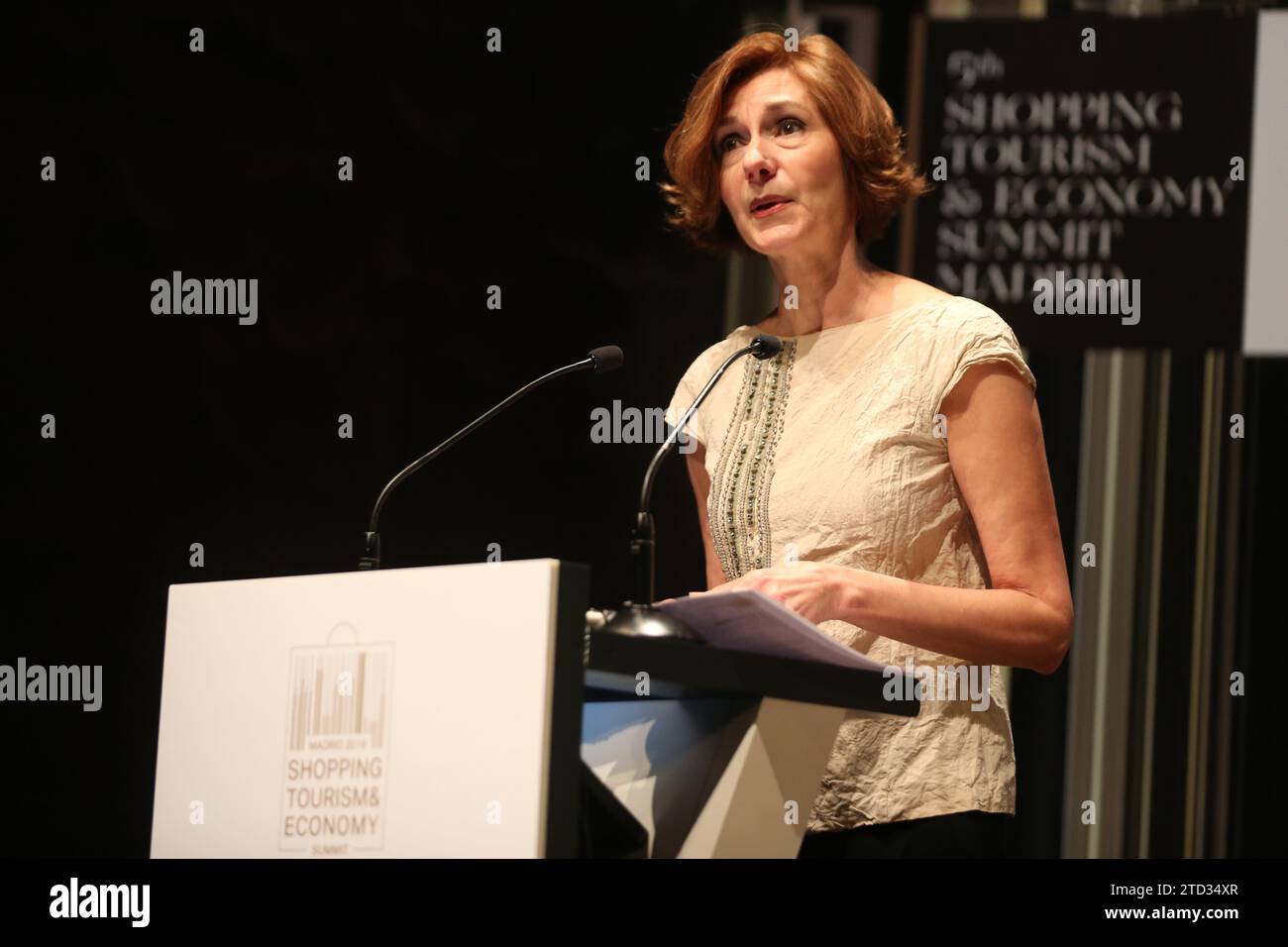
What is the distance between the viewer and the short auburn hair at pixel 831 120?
219 cm

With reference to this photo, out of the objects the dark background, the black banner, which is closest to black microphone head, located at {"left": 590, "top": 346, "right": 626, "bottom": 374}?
the dark background

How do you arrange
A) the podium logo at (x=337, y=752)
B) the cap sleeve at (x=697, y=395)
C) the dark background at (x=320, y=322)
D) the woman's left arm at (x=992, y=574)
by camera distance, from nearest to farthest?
the podium logo at (x=337, y=752) < the woman's left arm at (x=992, y=574) < the cap sleeve at (x=697, y=395) < the dark background at (x=320, y=322)

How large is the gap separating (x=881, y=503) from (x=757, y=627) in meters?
0.55

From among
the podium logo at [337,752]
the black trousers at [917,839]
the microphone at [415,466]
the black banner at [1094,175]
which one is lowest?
the black trousers at [917,839]

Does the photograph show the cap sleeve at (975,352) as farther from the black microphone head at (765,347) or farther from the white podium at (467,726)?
the white podium at (467,726)

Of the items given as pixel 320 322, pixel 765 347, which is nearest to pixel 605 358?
pixel 765 347

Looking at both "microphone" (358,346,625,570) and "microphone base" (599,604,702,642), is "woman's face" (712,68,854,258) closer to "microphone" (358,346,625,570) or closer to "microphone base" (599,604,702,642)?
"microphone" (358,346,625,570)

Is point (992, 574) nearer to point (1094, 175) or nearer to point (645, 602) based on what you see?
point (645, 602)

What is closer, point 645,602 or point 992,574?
point 645,602

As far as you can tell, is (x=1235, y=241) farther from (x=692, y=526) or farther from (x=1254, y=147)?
(x=692, y=526)

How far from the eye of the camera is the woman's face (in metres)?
2.18

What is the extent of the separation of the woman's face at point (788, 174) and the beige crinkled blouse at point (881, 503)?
0.50 feet

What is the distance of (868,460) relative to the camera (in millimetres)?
1987

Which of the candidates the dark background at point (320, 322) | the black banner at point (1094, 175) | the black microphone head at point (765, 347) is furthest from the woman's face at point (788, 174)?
the black banner at point (1094, 175)
